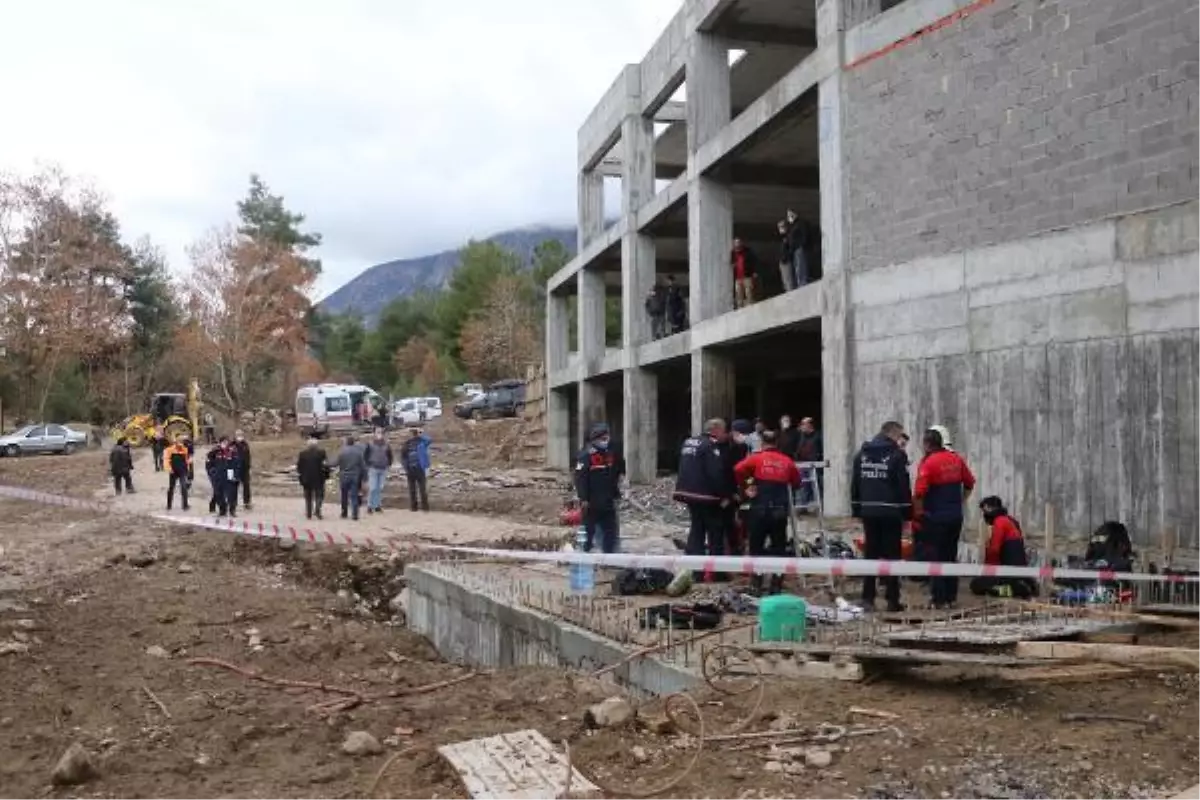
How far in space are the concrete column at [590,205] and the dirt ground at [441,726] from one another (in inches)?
878

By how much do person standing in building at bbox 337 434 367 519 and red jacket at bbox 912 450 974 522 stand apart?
10976 mm

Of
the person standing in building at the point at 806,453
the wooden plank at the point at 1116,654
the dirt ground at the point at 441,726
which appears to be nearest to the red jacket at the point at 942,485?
the dirt ground at the point at 441,726

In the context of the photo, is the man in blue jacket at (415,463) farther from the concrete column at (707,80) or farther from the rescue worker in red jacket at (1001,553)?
the rescue worker in red jacket at (1001,553)

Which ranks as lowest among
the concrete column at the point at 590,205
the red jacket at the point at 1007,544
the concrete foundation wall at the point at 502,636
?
the concrete foundation wall at the point at 502,636

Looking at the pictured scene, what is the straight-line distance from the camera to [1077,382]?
38.2 feet

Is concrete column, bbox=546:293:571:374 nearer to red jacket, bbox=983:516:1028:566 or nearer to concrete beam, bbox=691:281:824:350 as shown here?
concrete beam, bbox=691:281:824:350

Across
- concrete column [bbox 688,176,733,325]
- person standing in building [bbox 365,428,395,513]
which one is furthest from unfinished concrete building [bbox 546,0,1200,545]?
person standing in building [bbox 365,428,395,513]

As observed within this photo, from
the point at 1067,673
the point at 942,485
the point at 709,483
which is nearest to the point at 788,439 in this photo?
the point at 709,483

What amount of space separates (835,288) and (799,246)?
222cm

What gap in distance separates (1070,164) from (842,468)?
17.1 ft

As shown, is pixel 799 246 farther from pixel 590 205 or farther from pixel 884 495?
pixel 590 205

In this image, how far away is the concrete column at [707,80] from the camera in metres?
20.5

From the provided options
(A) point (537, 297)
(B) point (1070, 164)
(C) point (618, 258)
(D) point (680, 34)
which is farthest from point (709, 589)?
(A) point (537, 297)

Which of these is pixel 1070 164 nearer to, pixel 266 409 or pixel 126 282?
pixel 266 409
